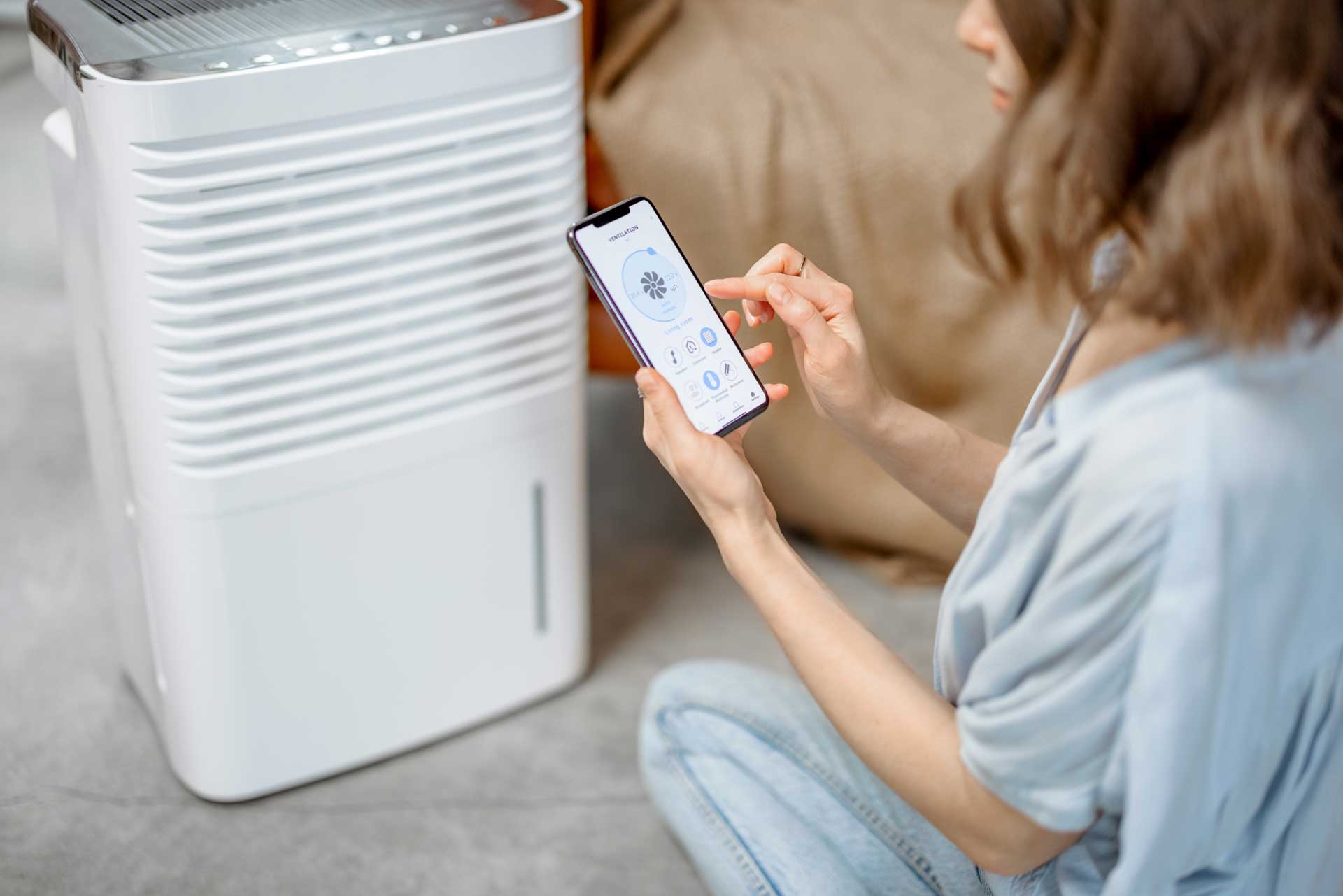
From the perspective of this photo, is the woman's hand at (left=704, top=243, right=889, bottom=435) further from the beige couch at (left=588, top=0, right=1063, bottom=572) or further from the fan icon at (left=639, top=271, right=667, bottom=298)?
the beige couch at (left=588, top=0, right=1063, bottom=572)

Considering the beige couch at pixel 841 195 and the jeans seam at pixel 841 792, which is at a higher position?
the beige couch at pixel 841 195

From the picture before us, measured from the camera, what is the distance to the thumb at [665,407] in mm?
799

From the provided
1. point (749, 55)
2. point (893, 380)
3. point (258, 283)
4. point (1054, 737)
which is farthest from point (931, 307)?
point (1054, 737)

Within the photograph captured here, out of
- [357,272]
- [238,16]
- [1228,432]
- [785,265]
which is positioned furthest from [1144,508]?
[238,16]

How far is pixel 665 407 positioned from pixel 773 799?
14.0 inches

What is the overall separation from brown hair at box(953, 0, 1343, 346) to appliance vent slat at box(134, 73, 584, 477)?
1.67 ft

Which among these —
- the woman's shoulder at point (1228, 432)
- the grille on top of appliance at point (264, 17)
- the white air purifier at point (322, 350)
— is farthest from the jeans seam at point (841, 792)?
the grille on top of appliance at point (264, 17)

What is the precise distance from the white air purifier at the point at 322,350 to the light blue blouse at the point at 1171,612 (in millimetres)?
510

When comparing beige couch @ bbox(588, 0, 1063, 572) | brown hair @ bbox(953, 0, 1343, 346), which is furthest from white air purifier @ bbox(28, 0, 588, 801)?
brown hair @ bbox(953, 0, 1343, 346)

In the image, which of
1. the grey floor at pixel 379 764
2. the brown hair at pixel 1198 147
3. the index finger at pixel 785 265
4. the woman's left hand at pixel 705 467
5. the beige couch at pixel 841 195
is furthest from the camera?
the beige couch at pixel 841 195

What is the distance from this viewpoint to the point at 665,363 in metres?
0.90

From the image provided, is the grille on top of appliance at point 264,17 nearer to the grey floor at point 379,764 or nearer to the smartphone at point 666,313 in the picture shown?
the smartphone at point 666,313

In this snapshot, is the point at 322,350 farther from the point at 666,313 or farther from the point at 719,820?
the point at 719,820

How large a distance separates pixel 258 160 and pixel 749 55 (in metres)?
0.67
